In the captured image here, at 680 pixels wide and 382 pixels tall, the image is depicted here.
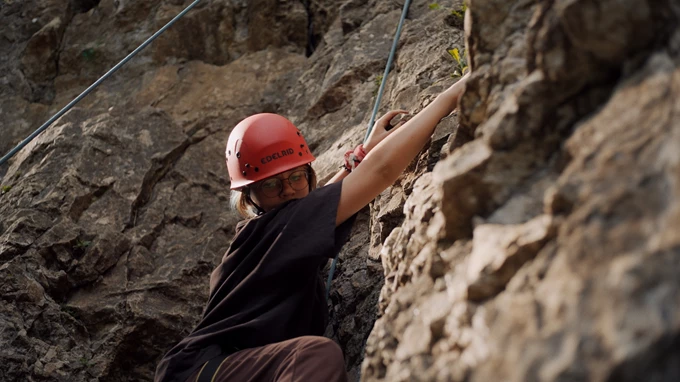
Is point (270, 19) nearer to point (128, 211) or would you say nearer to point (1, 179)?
point (128, 211)

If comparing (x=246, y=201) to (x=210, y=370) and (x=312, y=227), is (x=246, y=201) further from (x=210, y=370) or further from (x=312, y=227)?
(x=210, y=370)

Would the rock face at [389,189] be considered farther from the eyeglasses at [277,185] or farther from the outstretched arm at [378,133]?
the eyeglasses at [277,185]

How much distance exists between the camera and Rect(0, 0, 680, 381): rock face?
143 cm

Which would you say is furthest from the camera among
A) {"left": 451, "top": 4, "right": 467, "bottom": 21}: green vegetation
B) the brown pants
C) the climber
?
{"left": 451, "top": 4, "right": 467, "bottom": 21}: green vegetation

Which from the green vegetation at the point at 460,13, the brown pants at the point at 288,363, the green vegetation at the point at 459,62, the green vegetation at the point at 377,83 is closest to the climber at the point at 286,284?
the brown pants at the point at 288,363

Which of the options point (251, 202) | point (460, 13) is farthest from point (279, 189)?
point (460, 13)

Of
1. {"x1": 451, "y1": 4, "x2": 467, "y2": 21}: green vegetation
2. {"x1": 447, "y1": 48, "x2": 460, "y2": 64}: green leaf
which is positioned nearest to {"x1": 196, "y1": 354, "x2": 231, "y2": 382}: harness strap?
{"x1": 447, "y1": 48, "x2": 460, "y2": 64}: green leaf

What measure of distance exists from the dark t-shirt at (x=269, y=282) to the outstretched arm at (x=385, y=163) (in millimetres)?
58

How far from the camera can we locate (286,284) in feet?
10.2

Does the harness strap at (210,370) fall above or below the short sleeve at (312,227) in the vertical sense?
below

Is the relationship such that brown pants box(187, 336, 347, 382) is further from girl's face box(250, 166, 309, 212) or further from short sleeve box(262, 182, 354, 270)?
girl's face box(250, 166, 309, 212)

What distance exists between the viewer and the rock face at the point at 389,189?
1.43 meters

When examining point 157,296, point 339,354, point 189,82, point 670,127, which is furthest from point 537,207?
point 189,82

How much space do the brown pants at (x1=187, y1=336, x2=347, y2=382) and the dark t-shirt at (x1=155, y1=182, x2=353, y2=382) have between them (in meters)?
0.11
